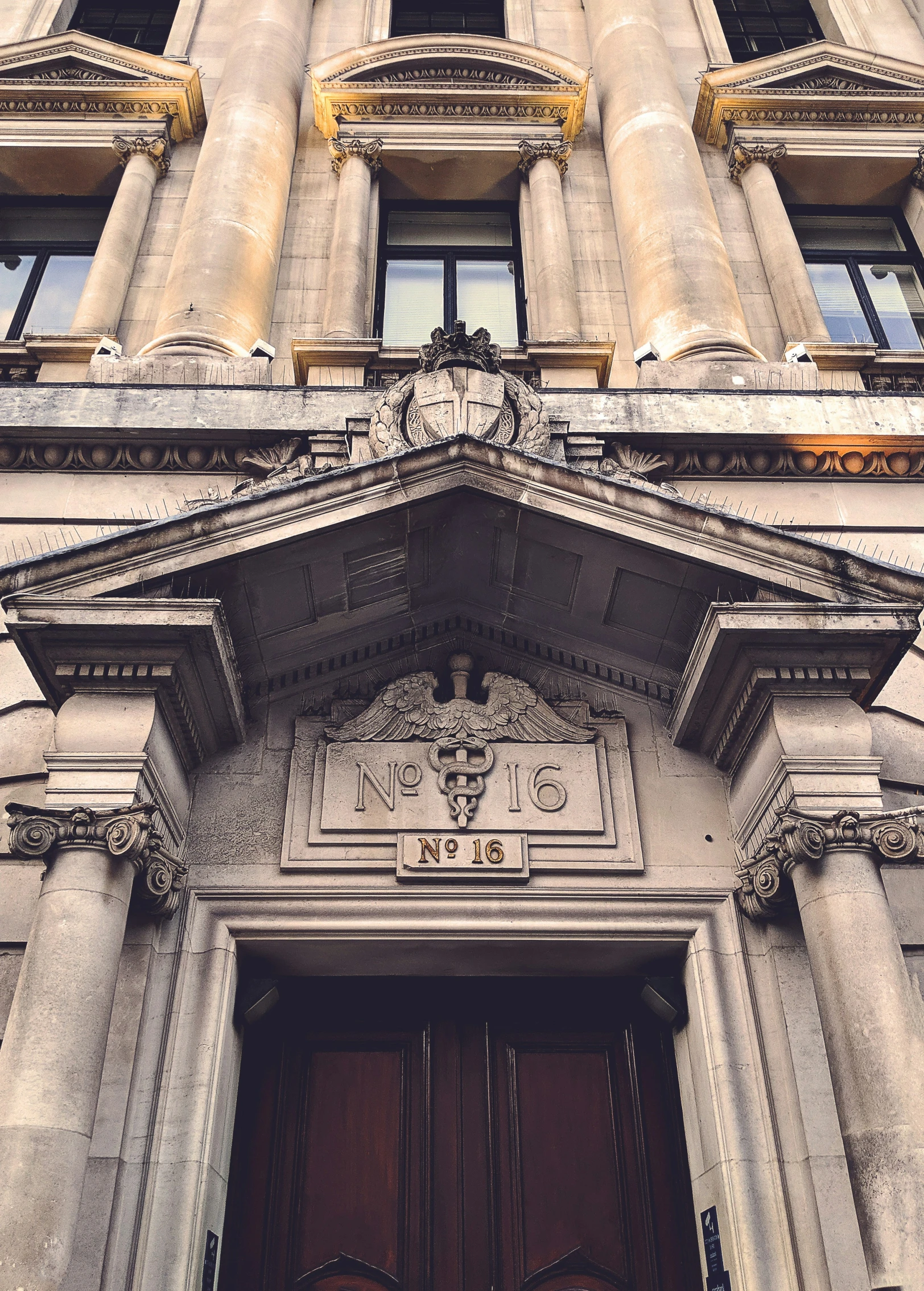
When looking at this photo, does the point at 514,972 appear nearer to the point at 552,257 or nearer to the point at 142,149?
the point at 552,257

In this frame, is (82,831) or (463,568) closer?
(82,831)

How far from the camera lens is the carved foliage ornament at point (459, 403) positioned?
886cm

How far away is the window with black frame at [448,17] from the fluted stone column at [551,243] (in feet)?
12.9

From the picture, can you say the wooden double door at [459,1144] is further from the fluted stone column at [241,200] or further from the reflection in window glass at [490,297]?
the reflection in window glass at [490,297]

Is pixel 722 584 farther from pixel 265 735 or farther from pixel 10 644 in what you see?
pixel 10 644

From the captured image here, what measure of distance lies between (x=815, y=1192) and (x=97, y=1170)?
4.37 meters

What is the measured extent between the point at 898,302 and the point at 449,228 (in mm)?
5857

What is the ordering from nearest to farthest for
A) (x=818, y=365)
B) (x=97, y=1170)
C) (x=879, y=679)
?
(x=97, y=1170) → (x=879, y=679) → (x=818, y=365)

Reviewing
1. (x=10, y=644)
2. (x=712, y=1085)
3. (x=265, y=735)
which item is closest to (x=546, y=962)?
(x=712, y=1085)

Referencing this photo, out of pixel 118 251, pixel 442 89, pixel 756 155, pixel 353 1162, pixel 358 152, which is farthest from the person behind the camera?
pixel 442 89

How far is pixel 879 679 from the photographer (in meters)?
7.27

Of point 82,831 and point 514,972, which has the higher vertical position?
point 82,831

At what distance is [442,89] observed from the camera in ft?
46.3

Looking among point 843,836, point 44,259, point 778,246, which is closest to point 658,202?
point 778,246
